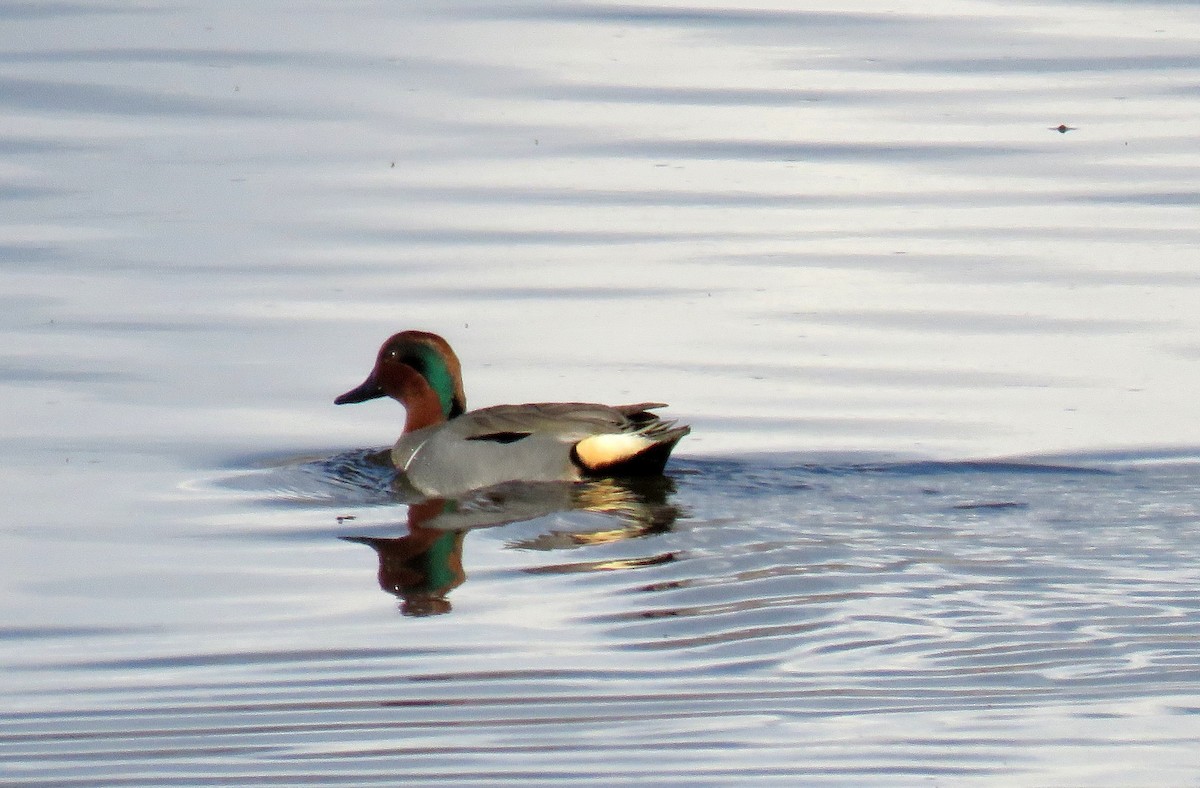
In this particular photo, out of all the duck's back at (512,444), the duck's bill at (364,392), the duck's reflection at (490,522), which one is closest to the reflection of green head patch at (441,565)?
the duck's reflection at (490,522)

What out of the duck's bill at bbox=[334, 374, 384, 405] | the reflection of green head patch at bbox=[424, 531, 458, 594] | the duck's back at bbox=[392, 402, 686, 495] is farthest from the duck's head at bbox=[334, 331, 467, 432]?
the reflection of green head patch at bbox=[424, 531, 458, 594]

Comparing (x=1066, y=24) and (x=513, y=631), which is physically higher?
(x=1066, y=24)

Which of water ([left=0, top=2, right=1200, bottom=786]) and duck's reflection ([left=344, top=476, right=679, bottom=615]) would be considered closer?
water ([left=0, top=2, right=1200, bottom=786])

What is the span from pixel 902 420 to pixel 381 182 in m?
6.00

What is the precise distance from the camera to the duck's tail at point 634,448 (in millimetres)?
9875

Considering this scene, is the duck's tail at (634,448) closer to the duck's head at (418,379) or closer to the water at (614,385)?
the water at (614,385)

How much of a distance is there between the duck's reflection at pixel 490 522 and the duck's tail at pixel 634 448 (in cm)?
6

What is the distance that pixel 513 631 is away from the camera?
734 cm

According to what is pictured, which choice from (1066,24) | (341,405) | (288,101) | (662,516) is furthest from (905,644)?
(1066,24)

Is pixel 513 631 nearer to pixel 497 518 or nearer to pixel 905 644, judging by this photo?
pixel 905 644

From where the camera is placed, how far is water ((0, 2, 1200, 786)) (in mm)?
6355

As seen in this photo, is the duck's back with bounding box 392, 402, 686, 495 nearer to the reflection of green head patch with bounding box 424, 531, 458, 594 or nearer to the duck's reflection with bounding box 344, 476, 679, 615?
the duck's reflection with bounding box 344, 476, 679, 615

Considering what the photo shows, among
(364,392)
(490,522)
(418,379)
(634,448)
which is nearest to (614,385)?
(418,379)

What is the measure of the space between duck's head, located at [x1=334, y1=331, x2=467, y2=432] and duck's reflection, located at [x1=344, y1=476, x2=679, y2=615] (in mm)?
1032
